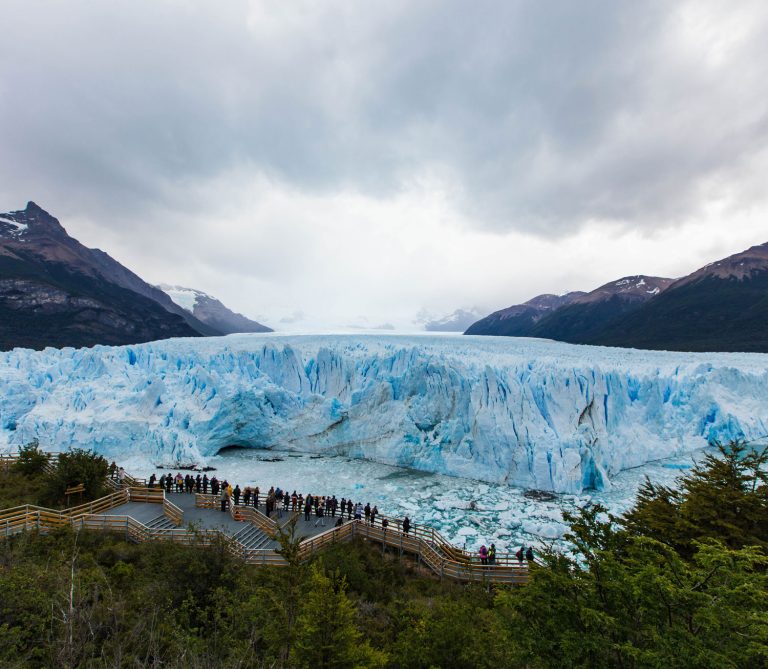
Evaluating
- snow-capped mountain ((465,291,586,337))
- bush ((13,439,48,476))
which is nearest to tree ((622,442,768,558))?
bush ((13,439,48,476))

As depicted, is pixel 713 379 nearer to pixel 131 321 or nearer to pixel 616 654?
pixel 616 654

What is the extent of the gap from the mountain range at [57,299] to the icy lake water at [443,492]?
4847cm

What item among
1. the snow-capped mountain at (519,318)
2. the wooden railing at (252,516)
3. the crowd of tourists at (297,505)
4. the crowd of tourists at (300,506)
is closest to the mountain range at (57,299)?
the crowd of tourists at (300,506)

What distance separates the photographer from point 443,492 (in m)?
15.5

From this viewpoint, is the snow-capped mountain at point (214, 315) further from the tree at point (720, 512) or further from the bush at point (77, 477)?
the tree at point (720, 512)

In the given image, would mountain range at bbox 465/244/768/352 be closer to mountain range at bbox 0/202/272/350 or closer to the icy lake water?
the icy lake water

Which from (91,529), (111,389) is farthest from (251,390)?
(91,529)

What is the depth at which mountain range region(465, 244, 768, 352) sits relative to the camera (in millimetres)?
53612

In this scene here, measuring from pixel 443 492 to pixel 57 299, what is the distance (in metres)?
72.8

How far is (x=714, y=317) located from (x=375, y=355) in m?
62.5

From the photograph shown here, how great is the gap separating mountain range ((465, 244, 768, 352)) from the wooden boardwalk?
51558mm

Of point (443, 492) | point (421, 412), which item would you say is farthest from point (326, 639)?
point (421, 412)

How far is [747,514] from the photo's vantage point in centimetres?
662

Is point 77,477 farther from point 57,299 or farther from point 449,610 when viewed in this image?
point 57,299
